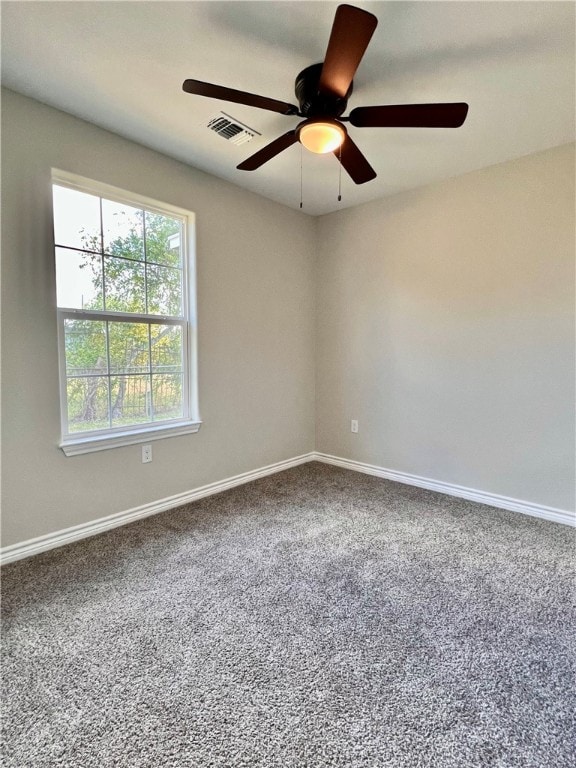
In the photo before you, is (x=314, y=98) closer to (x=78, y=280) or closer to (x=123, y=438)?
(x=78, y=280)

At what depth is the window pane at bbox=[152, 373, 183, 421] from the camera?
9.16 feet

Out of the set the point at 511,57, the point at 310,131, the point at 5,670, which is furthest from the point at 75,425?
the point at 511,57

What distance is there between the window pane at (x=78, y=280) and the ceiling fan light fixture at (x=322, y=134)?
1.52 m

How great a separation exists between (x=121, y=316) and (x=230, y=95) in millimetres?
1530

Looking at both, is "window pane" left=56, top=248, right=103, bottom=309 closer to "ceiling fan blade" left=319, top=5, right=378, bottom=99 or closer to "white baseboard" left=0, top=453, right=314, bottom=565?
"white baseboard" left=0, top=453, right=314, bottom=565

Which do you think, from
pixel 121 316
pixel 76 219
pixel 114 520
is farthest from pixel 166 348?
pixel 114 520

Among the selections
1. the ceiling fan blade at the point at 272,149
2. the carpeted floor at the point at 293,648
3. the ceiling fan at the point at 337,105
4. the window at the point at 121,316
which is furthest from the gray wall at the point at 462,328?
the ceiling fan blade at the point at 272,149

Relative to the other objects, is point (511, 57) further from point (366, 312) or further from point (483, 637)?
point (483, 637)

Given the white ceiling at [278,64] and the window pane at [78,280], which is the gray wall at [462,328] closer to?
the white ceiling at [278,64]

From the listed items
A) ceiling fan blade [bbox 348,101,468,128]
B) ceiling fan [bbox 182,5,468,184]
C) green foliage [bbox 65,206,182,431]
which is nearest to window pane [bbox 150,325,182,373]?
→ green foliage [bbox 65,206,182,431]

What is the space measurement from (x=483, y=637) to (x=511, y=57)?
262cm

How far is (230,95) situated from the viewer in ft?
5.05

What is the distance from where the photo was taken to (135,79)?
1.90m

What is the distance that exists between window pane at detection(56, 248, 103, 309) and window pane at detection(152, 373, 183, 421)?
674mm
